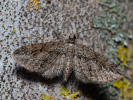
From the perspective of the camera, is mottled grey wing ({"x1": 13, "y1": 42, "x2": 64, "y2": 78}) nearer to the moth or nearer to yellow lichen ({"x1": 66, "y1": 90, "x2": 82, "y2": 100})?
the moth

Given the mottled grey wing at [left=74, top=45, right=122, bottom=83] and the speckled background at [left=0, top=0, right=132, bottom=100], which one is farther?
the mottled grey wing at [left=74, top=45, right=122, bottom=83]

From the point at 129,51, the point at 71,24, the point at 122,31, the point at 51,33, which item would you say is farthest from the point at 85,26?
the point at 129,51

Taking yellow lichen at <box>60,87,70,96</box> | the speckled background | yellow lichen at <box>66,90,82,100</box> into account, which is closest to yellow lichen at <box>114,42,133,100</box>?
the speckled background

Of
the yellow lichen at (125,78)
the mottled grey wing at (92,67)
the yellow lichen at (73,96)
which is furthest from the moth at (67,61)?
the yellow lichen at (125,78)

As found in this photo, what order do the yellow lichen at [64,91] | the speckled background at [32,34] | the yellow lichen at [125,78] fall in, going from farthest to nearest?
1. the yellow lichen at [125,78]
2. the yellow lichen at [64,91]
3. the speckled background at [32,34]

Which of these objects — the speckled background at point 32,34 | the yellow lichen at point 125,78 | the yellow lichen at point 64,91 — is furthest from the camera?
the yellow lichen at point 125,78

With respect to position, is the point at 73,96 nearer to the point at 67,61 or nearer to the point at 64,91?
the point at 64,91

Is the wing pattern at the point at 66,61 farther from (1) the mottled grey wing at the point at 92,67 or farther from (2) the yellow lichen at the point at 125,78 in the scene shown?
(2) the yellow lichen at the point at 125,78

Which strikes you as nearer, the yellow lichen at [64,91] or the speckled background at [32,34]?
the speckled background at [32,34]

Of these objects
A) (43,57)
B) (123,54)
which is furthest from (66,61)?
(123,54)
